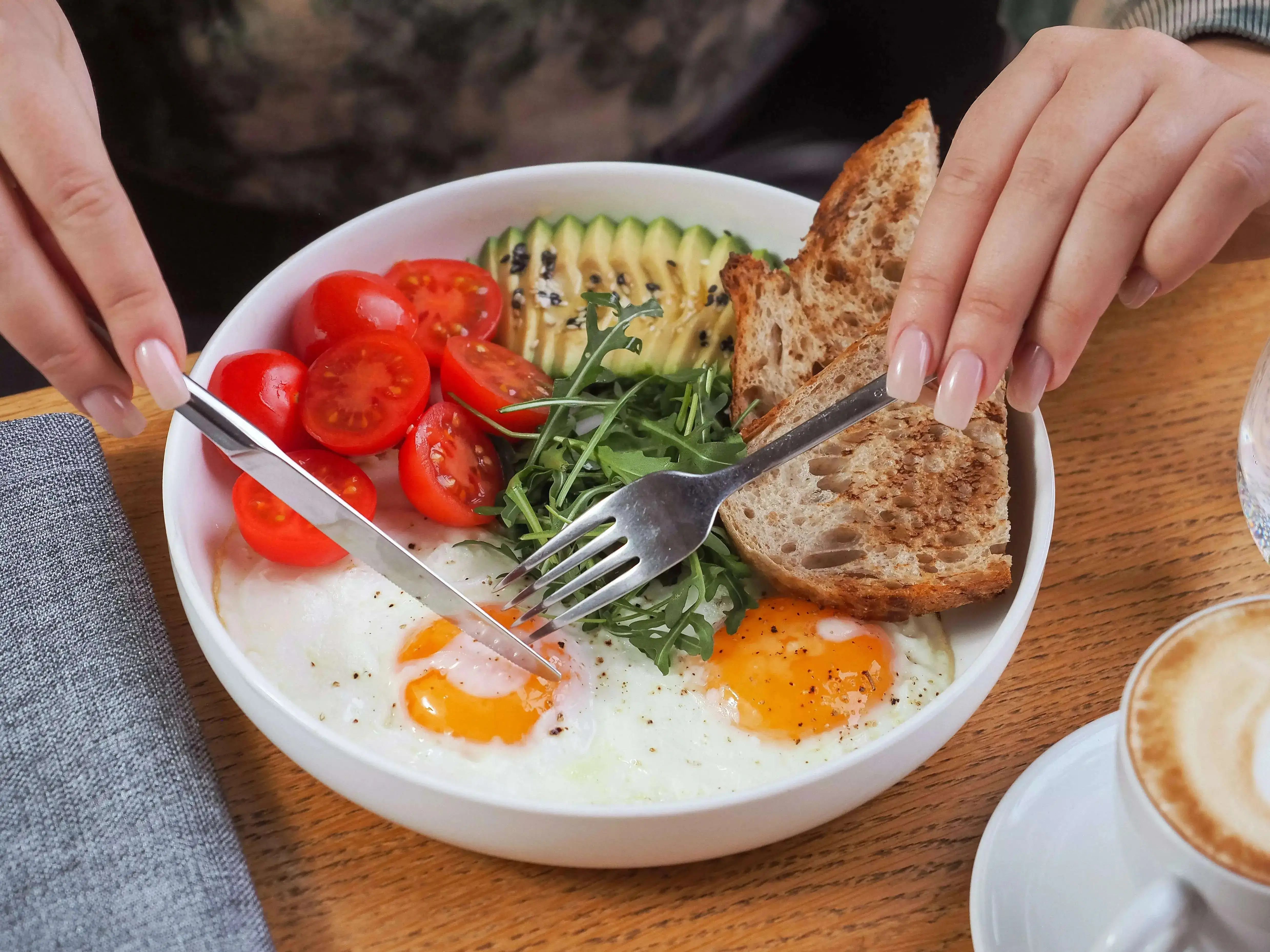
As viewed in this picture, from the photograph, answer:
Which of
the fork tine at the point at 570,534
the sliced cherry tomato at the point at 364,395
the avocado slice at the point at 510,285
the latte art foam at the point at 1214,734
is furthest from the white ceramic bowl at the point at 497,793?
the fork tine at the point at 570,534

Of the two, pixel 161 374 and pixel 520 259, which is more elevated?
pixel 161 374

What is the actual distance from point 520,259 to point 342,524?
38.0 inches

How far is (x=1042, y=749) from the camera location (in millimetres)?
1491

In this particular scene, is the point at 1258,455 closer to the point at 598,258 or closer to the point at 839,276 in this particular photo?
the point at 839,276

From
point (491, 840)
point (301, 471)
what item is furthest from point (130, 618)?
point (491, 840)

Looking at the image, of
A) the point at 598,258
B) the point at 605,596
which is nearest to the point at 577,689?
the point at 605,596

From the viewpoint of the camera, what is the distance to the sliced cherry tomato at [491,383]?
5.84 feet

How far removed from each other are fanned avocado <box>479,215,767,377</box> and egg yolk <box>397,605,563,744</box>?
2.40 feet

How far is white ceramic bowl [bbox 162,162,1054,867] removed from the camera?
3.93 feet

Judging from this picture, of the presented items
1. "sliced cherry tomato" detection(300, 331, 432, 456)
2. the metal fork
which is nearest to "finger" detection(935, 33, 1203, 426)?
the metal fork

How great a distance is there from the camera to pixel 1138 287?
1.39 meters

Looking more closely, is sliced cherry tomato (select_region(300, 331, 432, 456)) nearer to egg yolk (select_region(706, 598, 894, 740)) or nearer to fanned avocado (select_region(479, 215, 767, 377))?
fanned avocado (select_region(479, 215, 767, 377))

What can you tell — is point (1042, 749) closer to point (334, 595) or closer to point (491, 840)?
point (491, 840)

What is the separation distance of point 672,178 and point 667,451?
701 mm
